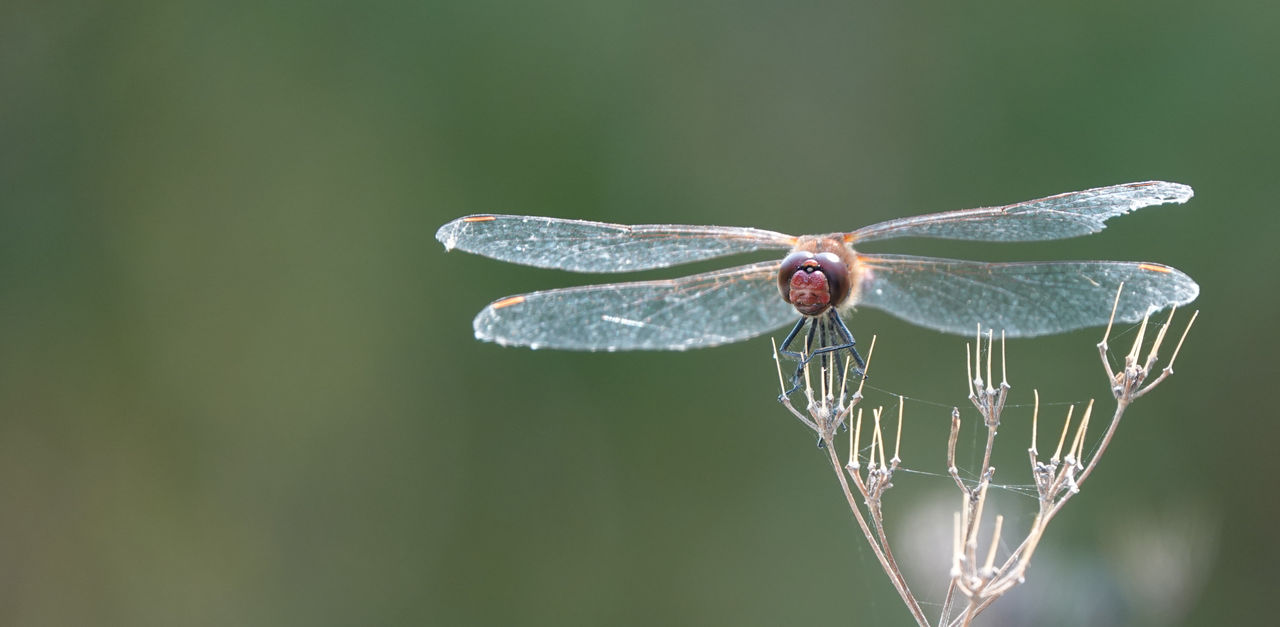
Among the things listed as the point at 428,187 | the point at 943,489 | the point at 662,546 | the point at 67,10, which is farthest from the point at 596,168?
the point at 67,10

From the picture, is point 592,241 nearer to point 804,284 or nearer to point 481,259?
point 804,284

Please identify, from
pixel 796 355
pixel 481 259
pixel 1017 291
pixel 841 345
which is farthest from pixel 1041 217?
pixel 481 259

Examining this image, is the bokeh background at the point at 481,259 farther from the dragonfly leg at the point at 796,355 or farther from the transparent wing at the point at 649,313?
the dragonfly leg at the point at 796,355

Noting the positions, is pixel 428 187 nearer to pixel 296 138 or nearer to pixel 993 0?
pixel 296 138

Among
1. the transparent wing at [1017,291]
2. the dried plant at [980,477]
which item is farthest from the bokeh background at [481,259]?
the dried plant at [980,477]

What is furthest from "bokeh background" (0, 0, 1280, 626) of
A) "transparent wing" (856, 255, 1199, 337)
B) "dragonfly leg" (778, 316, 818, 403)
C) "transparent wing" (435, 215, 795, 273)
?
"dragonfly leg" (778, 316, 818, 403)

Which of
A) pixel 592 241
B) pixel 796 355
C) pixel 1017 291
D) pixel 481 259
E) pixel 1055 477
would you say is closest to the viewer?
pixel 1055 477
